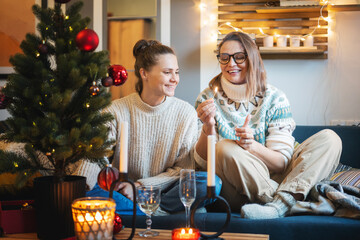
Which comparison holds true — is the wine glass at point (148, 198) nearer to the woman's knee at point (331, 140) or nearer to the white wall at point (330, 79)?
the woman's knee at point (331, 140)

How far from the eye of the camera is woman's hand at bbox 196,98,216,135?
6.90ft

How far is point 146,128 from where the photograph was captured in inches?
91.5

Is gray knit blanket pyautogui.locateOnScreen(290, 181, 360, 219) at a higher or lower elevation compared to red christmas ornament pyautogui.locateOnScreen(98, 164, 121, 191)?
lower

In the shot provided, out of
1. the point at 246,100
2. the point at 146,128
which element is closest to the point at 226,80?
the point at 246,100

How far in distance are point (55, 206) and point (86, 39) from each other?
49 centimetres

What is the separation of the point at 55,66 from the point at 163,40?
7.81ft

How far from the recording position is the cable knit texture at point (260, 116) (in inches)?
93.4

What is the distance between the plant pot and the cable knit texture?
119cm

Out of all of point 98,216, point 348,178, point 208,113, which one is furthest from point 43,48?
point 348,178

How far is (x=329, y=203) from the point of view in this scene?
2.05 m

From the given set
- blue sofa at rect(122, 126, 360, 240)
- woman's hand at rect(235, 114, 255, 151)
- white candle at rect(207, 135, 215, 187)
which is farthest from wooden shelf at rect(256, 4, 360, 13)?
white candle at rect(207, 135, 215, 187)

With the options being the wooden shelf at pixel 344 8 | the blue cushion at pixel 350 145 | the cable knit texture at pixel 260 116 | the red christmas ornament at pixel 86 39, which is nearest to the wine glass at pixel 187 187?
the red christmas ornament at pixel 86 39

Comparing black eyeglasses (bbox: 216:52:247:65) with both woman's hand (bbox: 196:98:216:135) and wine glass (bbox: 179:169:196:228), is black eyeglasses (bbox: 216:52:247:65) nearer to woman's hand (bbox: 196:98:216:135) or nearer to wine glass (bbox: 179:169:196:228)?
woman's hand (bbox: 196:98:216:135)

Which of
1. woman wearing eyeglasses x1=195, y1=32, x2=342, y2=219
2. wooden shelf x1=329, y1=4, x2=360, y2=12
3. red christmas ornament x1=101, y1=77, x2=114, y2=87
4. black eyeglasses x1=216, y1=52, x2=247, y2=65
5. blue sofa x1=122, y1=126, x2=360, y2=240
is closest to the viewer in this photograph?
red christmas ornament x1=101, y1=77, x2=114, y2=87
